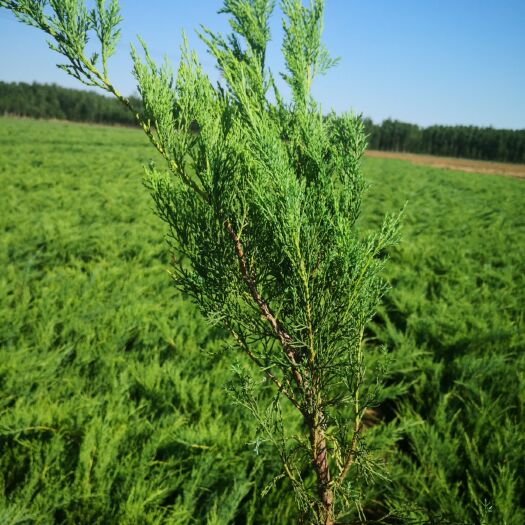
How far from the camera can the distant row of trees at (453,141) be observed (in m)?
88.5

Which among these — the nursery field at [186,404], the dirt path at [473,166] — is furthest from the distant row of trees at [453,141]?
the nursery field at [186,404]

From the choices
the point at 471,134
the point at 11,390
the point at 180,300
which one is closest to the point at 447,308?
the point at 180,300

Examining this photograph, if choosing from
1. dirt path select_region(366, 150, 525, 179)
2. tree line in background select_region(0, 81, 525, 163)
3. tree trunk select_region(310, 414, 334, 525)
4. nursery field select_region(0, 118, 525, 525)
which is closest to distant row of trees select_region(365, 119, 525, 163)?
tree line in background select_region(0, 81, 525, 163)

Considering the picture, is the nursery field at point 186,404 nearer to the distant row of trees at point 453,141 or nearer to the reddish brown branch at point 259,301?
the reddish brown branch at point 259,301

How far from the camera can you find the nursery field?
2393mm

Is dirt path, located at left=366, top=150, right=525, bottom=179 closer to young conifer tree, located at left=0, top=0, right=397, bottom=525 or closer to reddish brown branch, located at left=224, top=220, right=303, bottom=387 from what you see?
young conifer tree, located at left=0, top=0, right=397, bottom=525

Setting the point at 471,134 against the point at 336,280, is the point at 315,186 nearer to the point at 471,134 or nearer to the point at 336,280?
the point at 336,280

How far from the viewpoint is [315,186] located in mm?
1420

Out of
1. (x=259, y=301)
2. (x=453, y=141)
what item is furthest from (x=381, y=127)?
(x=259, y=301)

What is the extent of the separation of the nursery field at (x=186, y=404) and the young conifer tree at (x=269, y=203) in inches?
9.6

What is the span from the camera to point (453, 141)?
99.2 meters

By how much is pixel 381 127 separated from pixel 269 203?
123 meters

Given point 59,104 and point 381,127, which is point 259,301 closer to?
point 381,127

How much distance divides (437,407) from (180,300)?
3.75 meters
